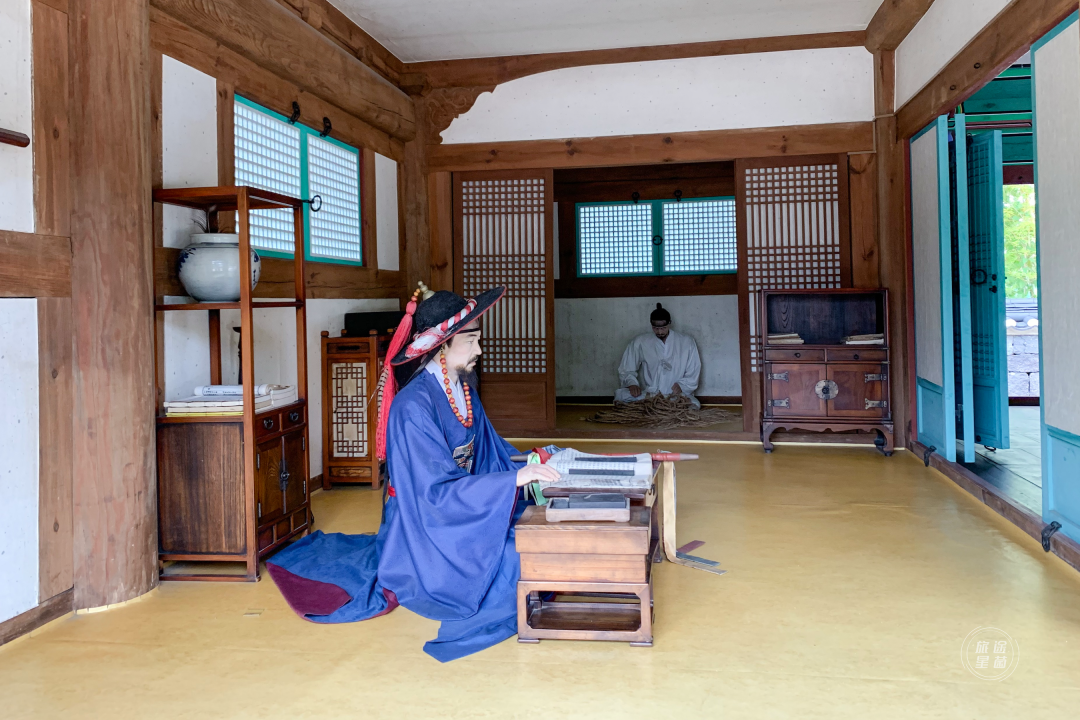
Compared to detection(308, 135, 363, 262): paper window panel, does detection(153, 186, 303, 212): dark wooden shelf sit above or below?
below

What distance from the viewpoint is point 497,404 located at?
648 centimetres

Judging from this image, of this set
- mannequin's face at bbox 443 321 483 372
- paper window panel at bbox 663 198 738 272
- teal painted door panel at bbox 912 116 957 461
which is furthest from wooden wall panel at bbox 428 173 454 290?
mannequin's face at bbox 443 321 483 372

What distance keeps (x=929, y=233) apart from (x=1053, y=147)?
183 cm

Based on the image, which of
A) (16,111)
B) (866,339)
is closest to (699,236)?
(866,339)

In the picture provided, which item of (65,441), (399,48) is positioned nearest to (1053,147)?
(65,441)

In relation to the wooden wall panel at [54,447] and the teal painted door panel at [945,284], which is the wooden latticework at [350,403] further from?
the teal painted door panel at [945,284]

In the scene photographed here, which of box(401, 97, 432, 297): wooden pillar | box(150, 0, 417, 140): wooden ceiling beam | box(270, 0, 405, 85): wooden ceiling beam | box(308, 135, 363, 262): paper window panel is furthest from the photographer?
box(401, 97, 432, 297): wooden pillar

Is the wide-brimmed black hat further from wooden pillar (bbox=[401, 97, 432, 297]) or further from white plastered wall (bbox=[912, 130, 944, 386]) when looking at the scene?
wooden pillar (bbox=[401, 97, 432, 297])

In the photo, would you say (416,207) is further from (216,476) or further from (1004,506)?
(1004,506)

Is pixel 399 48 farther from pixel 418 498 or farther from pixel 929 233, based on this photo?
pixel 418 498

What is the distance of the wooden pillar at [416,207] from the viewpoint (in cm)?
619

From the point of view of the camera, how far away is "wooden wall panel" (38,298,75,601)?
2676 millimetres

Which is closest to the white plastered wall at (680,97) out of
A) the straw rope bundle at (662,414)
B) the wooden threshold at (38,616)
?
the straw rope bundle at (662,414)

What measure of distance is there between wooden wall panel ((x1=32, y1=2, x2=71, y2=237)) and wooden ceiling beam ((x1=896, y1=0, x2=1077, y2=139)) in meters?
3.53
